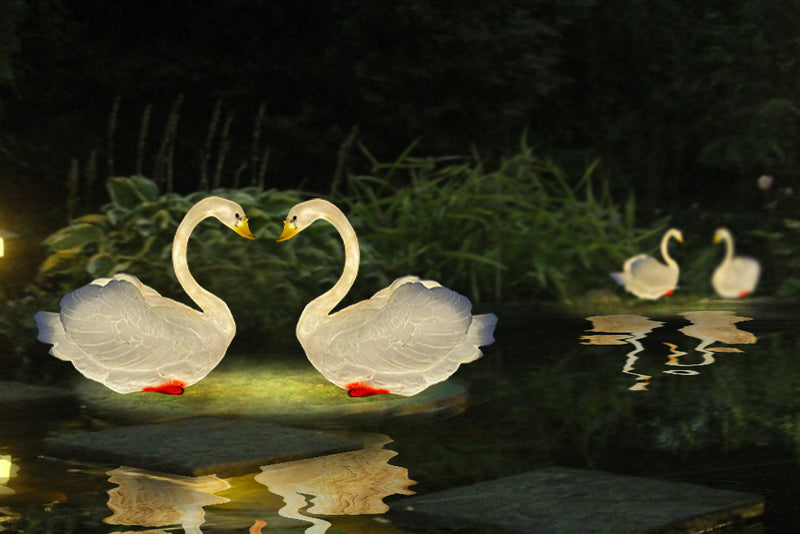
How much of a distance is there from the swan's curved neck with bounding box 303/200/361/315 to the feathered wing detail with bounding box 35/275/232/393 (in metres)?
0.63

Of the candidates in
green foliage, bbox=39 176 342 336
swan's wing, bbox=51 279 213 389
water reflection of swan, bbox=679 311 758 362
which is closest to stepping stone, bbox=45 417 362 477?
swan's wing, bbox=51 279 213 389

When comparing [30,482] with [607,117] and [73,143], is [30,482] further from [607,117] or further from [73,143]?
[607,117]

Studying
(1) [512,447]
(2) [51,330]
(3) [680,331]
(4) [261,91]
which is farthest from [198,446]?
(4) [261,91]

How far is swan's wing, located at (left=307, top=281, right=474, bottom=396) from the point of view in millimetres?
8375

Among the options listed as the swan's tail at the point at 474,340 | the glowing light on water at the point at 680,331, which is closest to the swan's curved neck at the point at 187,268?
the swan's tail at the point at 474,340

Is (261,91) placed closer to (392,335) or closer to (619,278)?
(619,278)

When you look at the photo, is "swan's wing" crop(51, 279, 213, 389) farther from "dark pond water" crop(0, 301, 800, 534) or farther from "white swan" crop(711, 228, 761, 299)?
"white swan" crop(711, 228, 761, 299)

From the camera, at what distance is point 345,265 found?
885 cm

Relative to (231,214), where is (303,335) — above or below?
below

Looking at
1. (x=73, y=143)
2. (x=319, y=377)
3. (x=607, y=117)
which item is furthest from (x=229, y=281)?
(x=607, y=117)

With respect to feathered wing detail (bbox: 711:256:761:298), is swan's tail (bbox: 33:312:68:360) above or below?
above

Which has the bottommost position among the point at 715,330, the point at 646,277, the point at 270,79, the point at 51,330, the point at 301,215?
the point at 715,330

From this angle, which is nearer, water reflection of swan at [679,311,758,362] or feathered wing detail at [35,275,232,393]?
feathered wing detail at [35,275,232,393]

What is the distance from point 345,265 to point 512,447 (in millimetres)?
2127
